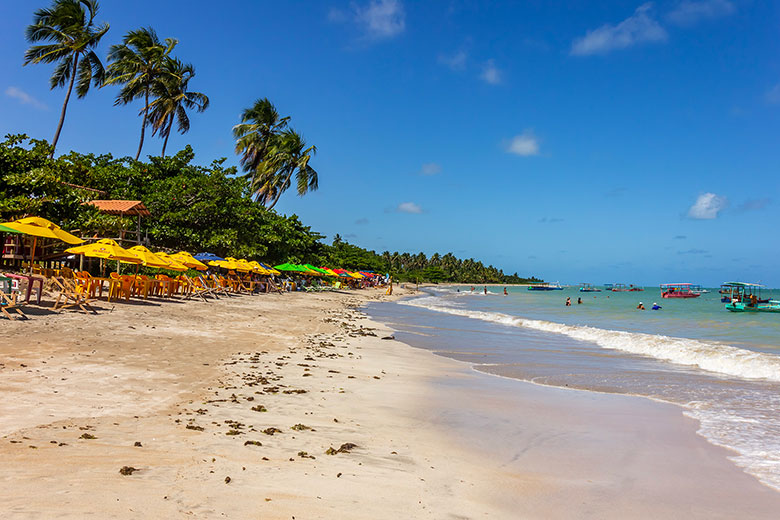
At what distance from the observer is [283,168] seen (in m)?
45.5

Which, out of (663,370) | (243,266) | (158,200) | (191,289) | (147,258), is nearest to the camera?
(663,370)

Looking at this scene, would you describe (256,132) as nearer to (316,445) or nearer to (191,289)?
(191,289)

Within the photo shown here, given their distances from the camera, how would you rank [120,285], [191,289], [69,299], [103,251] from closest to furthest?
1. [69,299]
2. [103,251]
3. [120,285]
4. [191,289]

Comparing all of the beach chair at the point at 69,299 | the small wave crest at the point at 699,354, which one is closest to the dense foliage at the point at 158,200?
the beach chair at the point at 69,299

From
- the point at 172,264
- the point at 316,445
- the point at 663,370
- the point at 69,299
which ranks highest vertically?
the point at 172,264

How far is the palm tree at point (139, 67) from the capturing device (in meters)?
36.8

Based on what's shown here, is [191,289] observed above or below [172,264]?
below

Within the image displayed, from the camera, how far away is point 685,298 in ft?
290

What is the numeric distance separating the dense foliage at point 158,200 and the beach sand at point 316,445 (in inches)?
600

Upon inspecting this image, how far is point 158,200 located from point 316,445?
3067 cm

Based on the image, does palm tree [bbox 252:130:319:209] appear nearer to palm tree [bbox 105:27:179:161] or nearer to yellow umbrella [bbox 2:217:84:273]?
palm tree [bbox 105:27:179:161]

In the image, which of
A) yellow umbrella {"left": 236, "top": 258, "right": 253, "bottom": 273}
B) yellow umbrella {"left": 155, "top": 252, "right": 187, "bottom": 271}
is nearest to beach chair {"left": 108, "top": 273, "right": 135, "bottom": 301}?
yellow umbrella {"left": 155, "top": 252, "right": 187, "bottom": 271}

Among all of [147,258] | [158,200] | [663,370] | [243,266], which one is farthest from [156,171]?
[663,370]

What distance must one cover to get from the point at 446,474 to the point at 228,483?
1.72 meters
